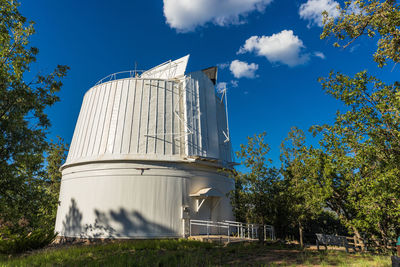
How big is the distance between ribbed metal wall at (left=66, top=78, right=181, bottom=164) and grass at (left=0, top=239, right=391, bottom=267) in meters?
6.37

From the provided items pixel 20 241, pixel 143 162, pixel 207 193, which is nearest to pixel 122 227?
pixel 143 162

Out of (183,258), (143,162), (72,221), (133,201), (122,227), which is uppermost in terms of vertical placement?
(143,162)

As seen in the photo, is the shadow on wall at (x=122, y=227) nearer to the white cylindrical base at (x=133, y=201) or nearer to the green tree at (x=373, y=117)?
the white cylindrical base at (x=133, y=201)

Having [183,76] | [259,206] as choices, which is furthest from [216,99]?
[259,206]

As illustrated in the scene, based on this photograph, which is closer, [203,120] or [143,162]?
[143,162]

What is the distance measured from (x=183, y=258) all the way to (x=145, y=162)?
7641 millimetres

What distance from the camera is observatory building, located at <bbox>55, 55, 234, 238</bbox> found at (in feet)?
50.1

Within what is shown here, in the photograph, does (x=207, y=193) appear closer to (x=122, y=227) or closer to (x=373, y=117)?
(x=122, y=227)

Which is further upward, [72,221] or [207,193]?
[207,193]

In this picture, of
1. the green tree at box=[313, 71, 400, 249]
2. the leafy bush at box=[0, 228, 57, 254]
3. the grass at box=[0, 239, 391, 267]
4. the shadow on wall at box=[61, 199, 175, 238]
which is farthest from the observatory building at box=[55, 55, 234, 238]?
the green tree at box=[313, 71, 400, 249]

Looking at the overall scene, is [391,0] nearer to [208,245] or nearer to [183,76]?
[208,245]

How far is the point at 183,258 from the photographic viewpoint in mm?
9438

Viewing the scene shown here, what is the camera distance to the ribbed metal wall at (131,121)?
16.6 meters

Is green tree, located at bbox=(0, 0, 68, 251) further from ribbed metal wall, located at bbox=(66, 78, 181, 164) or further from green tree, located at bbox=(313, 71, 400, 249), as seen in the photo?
green tree, located at bbox=(313, 71, 400, 249)
